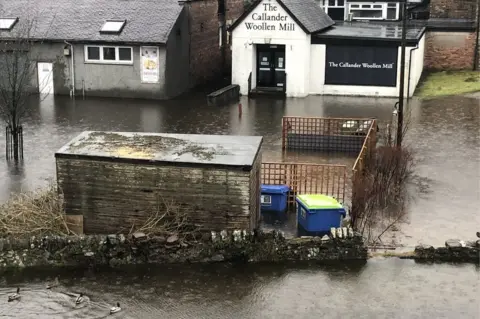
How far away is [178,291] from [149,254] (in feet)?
4.57

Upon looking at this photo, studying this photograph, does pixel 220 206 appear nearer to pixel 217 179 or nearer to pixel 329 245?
pixel 217 179

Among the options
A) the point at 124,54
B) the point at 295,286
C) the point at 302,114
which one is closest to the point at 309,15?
the point at 302,114

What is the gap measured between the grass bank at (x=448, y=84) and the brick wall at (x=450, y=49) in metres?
0.67

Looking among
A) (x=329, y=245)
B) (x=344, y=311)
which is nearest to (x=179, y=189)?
(x=329, y=245)

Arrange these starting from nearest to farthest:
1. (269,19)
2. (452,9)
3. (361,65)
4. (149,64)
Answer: (149,64), (361,65), (269,19), (452,9)

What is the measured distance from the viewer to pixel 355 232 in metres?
14.0

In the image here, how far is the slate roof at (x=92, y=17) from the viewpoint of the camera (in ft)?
102

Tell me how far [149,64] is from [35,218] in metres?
17.6

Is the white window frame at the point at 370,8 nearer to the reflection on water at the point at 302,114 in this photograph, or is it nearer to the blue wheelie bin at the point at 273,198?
the reflection on water at the point at 302,114

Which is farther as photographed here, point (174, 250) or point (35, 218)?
point (35, 218)

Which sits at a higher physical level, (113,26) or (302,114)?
(113,26)

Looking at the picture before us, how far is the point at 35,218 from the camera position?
14.5 metres

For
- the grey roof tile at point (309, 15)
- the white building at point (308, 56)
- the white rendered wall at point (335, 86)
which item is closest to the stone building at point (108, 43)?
the white building at point (308, 56)

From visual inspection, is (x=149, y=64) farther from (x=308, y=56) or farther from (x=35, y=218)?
(x=35, y=218)
